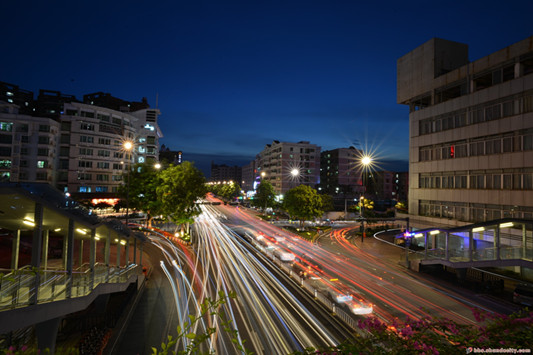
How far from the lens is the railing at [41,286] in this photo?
7699 millimetres

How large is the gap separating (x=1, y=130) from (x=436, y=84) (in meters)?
70.3

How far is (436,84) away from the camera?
3669 centimetres

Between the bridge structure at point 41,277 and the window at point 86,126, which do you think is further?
the window at point 86,126

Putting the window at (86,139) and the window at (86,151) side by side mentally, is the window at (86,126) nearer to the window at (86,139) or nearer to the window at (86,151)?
the window at (86,139)

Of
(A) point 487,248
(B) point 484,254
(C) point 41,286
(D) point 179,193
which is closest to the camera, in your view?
(C) point 41,286

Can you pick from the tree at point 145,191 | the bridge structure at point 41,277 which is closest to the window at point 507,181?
the bridge structure at point 41,277

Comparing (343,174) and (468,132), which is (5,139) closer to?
(468,132)

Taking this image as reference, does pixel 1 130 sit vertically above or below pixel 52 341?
above

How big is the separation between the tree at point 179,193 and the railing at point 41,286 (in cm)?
2366

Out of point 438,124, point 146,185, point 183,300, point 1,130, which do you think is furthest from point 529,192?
point 1,130

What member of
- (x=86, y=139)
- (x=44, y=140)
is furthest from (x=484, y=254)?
(x=44, y=140)

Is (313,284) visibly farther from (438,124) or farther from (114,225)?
(438,124)

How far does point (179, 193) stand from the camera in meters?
38.8

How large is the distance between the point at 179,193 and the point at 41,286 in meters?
29.7
